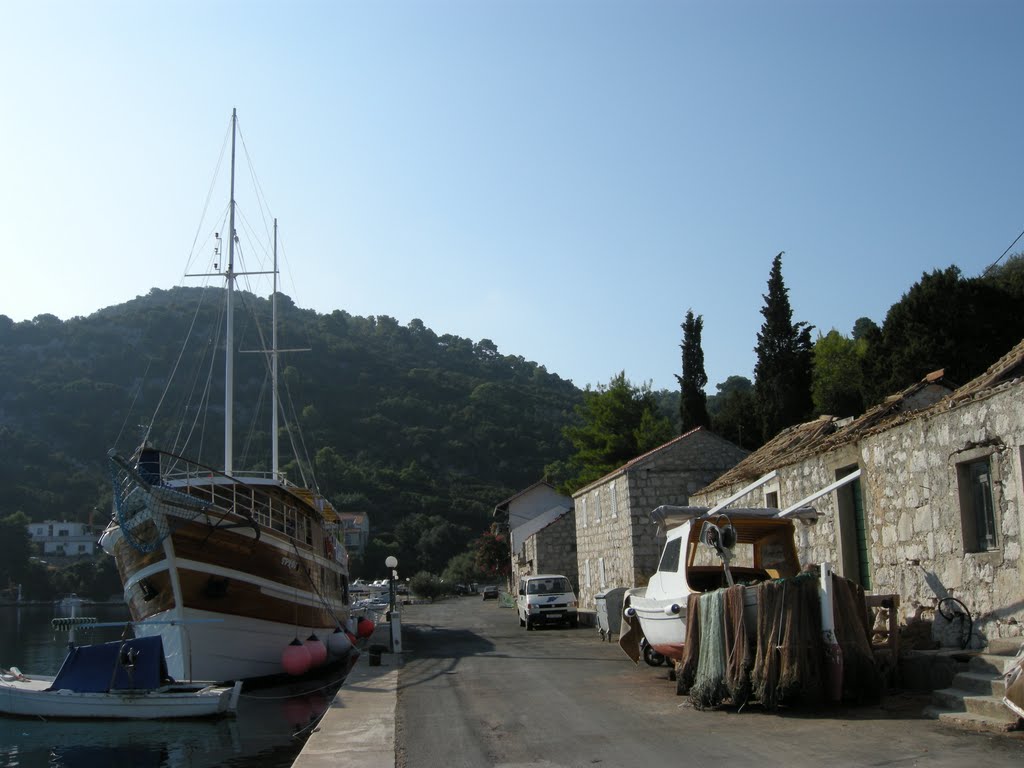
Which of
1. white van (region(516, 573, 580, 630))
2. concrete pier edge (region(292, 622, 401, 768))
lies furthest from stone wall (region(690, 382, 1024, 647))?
white van (region(516, 573, 580, 630))

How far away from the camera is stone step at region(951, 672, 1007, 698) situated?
816 centimetres

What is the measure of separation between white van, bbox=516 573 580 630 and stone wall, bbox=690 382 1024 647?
14523 millimetres

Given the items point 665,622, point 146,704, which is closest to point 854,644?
point 665,622

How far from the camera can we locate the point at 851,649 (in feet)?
30.0

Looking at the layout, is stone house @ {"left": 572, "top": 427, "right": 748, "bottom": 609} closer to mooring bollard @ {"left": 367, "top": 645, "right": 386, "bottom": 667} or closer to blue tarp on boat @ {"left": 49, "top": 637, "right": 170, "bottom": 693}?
mooring bollard @ {"left": 367, "top": 645, "right": 386, "bottom": 667}

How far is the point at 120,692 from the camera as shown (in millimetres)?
15984

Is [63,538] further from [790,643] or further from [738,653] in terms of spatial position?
[790,643]

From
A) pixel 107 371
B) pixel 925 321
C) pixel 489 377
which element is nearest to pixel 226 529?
pixel 925 321

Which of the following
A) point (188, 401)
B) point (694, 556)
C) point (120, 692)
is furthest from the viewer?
point (188, 401)

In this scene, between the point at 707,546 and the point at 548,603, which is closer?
the point at 707,546

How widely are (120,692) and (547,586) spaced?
15.1m

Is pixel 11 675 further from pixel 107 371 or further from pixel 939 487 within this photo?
pixel 107 371

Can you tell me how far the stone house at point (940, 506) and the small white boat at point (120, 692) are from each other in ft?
35.2

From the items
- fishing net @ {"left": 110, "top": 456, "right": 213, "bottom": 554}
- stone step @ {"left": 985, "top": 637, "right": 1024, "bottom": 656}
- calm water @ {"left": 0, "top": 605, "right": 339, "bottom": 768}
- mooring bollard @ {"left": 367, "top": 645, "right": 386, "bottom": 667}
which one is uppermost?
fishing net @ {"left": 110, "top": 456, "right": 213, "bottom": 554}
